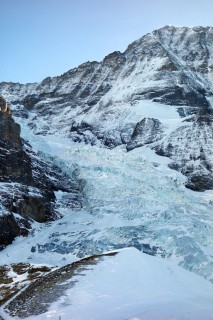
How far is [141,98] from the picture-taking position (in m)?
129

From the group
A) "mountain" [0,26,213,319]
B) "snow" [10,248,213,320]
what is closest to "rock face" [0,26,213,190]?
"mountain" [0,26,213,319]

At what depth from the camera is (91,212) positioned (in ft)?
231

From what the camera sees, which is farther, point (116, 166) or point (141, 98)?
point (141, 98)

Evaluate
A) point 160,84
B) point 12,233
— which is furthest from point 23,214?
point 160,84

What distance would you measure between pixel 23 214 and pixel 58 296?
45.0 m

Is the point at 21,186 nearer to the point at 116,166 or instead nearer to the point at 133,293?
the point at 116,166

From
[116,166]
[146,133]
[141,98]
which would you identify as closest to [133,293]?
[116,166]

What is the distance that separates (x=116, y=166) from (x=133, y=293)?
59024mm

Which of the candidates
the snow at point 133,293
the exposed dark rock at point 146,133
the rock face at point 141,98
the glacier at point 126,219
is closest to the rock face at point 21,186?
the glacier at point 126,219

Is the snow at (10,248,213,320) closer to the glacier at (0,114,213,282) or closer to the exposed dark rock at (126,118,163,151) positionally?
the glacier at (0,114,213,282)

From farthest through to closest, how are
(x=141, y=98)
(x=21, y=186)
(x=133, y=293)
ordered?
1. (x=141, y=98)
2. (x=21, y=186)
3. (x=133, y=293)

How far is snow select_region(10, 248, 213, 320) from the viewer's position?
2024 centimetres

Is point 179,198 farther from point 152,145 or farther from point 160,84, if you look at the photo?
point 160,84

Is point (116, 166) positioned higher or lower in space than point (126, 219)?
higher
